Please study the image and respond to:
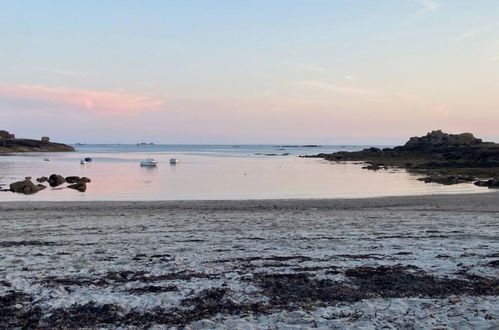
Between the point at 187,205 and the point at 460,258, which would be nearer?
the point at 460,258

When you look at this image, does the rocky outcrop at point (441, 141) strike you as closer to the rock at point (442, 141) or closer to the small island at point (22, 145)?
the rock at point (442, 141)

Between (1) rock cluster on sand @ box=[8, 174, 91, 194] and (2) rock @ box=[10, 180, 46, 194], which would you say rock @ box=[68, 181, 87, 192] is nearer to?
(1) rock cluster on sand @ box=[8, 174, 91, 194]

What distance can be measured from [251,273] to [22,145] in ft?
472

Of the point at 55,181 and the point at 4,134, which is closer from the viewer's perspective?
the point at 55,181

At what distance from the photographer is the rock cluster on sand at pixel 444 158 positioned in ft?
146

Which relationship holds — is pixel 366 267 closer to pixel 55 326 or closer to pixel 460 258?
pixel 460 258

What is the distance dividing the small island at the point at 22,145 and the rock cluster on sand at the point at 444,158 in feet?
287

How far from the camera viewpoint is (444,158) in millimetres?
64500

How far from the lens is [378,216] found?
18203mm

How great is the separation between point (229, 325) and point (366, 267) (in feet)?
12.6

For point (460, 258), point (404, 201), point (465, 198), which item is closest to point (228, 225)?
point (460, 258)

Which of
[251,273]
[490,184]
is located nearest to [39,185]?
[251,273]

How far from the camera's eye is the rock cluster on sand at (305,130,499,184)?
44.6m

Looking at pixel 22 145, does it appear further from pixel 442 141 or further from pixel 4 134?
pixel 442 141
